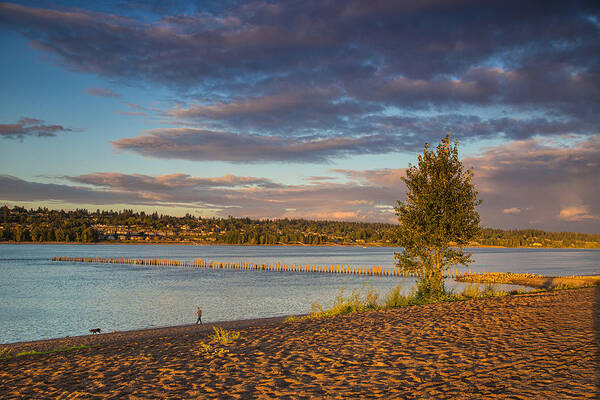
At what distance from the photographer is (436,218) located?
2755cm

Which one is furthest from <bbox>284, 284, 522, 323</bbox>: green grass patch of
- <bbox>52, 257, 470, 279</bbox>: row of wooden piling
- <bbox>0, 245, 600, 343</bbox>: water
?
<bbox>52, 257, 470, 279</bbox>: row of wooden piling

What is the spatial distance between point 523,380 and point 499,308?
11797 millimetres

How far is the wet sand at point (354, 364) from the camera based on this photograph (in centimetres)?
857

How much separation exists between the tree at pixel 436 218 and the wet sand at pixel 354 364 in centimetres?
1019

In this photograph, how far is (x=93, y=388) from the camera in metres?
9.80

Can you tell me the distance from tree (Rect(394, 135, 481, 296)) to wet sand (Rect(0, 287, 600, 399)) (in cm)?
1019

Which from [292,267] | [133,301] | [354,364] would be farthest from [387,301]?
[292,267]

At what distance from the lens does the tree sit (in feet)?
88.9

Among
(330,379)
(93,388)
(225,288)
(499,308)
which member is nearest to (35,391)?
(93,388)

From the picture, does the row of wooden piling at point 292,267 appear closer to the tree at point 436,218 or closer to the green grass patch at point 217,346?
the tree at point 436,218

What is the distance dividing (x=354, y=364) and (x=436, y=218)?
18577 millimetres

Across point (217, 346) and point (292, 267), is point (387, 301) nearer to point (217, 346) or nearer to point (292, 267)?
point (217, 346)

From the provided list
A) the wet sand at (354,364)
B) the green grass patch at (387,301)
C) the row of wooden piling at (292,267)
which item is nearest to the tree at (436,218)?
the green grass patch at (387,301)

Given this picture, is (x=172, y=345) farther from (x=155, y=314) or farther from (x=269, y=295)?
(x=269, y=295)
